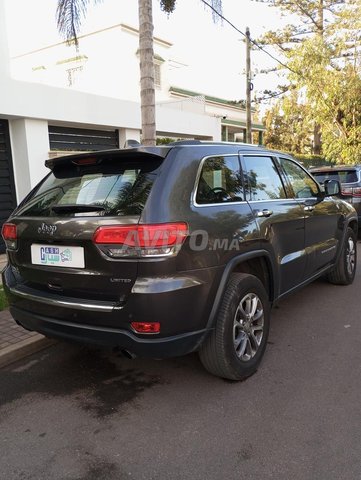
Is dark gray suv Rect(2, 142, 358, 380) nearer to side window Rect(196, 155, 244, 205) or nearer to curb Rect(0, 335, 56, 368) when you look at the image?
side window Rect(196, 155, 244, 205)

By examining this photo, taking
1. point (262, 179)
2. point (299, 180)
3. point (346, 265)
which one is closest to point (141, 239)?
point (262, 179)

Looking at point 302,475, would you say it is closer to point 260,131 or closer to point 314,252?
point 314,252

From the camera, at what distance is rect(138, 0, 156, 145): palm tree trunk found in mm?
7039

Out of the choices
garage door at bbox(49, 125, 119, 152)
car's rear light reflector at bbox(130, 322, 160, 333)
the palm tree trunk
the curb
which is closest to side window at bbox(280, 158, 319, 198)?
car's rear light reflector at bbox(130, 322, 160, 333)

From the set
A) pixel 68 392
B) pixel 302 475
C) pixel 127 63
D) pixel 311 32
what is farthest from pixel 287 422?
pixel 311 32

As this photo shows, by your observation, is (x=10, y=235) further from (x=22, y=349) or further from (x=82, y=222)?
(x=22, y=349)

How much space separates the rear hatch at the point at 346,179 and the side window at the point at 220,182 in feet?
19.1

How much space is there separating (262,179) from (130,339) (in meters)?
1.98

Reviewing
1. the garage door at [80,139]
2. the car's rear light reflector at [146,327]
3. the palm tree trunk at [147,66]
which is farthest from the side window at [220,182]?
the garage door at [80,139]

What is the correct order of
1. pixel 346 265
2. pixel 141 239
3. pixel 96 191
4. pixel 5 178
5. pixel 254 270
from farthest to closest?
pixel 5 178 < pixel 346 265 < pixel 254 270 < pixel 96 191 < pixel 141 239

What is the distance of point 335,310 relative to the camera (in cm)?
500

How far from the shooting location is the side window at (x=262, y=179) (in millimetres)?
3750

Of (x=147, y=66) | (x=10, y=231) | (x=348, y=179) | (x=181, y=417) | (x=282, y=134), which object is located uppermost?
(x=282, y=134)

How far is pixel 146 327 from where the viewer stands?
2773 millimetres
